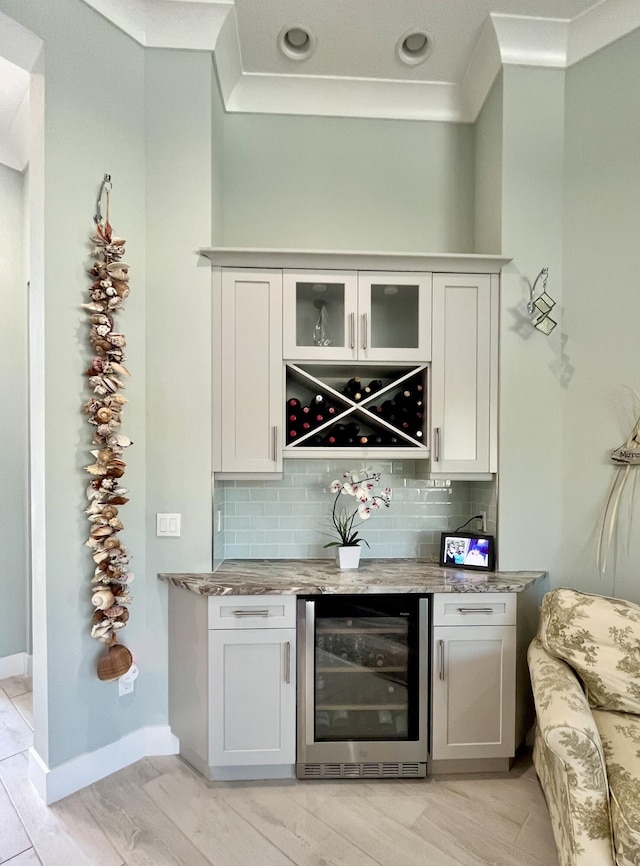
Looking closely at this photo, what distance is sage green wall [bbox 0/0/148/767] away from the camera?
1893mm

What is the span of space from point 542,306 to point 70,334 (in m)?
2.21

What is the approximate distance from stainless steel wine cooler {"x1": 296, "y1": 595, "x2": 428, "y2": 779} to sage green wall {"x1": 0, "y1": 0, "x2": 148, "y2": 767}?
34.8 inches

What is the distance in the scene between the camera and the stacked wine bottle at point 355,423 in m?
2.29

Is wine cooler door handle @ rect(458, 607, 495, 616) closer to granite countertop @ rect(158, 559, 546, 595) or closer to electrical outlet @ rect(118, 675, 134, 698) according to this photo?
granite countertop @ rect(158, 559, 546, 595)

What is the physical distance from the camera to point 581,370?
2254 mm

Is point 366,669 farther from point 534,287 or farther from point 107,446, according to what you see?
point 534,287

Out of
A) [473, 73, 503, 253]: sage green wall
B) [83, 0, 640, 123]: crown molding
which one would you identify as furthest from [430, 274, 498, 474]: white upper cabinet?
[83, 0, 640, 123]: crown molding

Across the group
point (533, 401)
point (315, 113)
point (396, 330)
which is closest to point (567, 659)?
point (533, 401)

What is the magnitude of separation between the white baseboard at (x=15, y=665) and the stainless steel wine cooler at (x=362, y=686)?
2004mm

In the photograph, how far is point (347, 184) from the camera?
263 centimetres

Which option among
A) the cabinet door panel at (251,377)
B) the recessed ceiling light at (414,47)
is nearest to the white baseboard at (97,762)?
the cabinet door panel at (251,377)

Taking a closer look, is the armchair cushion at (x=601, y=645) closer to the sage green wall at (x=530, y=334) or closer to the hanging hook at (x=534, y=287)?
the sage green wall at (x=530, y=334)

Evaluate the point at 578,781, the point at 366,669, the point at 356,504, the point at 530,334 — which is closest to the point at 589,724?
the point at 578,781

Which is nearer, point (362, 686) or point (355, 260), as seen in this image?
point (362, 686)
